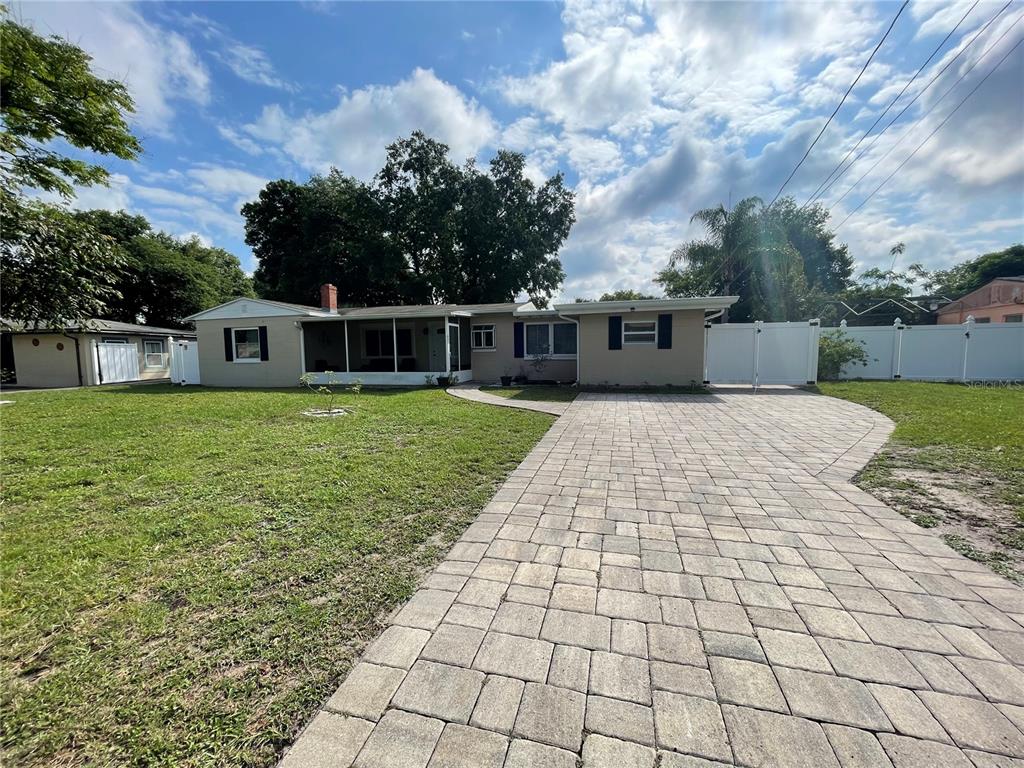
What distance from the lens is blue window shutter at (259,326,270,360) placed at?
15.0m

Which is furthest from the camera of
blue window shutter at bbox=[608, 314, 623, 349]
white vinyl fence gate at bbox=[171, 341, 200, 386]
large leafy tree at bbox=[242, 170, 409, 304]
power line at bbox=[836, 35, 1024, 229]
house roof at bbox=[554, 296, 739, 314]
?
large leafy tree at bbox=[242, 170, 409, 304]

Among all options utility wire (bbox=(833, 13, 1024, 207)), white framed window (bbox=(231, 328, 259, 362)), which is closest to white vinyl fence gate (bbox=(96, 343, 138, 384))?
white framed window (bbox=(231, 328, 259, 362))

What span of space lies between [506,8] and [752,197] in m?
14.8

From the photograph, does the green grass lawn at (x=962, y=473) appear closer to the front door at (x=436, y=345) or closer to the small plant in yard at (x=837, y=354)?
the small plant in yard at (x=837, y=354)

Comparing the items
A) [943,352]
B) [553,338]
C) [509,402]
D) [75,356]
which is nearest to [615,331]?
[553,338]

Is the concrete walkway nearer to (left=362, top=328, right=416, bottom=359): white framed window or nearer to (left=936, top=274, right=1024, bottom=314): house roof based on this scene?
(left=362, top=328, right=416, bottom=359): white framed window

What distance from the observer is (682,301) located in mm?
11383

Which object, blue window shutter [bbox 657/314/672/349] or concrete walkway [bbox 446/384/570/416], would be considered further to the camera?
blue window shutter [bbox 657/314/672/349]

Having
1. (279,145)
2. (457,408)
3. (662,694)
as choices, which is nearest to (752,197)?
(457,408)

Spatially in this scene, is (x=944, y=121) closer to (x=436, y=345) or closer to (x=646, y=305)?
(x=646, y=305)

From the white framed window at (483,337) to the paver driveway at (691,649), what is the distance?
11580 millimetres

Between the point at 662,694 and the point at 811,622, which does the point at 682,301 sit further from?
the point at 662,694

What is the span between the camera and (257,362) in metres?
15.2

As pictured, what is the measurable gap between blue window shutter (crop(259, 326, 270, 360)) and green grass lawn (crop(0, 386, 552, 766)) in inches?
364
